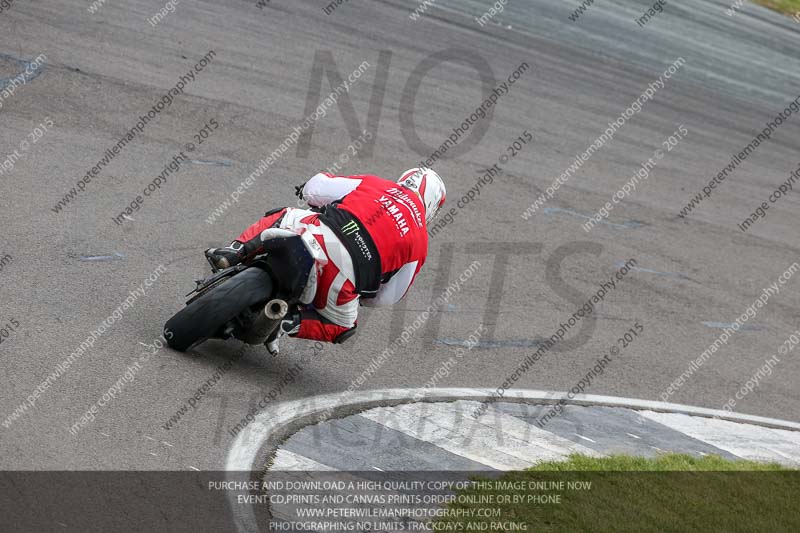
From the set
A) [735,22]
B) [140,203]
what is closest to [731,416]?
[140,203]

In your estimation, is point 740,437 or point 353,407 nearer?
point 353,407

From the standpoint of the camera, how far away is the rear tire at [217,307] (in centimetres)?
680

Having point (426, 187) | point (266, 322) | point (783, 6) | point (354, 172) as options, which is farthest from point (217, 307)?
point (783, 6)

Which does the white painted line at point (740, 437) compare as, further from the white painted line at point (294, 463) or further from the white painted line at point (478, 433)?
the white painted line at point (294, 463)

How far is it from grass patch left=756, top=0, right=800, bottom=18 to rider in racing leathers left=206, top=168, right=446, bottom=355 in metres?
25.8

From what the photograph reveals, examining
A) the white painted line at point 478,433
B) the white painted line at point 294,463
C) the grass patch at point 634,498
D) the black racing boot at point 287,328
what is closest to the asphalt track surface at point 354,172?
the black racing boot at point 287,328

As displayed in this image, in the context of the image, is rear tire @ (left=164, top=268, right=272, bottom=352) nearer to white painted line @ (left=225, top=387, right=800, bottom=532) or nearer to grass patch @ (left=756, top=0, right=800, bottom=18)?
white painted line @ (left=225, top=387, right=800, bottom=532)

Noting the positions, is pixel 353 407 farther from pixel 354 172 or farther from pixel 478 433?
pixel 354 172

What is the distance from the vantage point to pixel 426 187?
768cm

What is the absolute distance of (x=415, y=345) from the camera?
8422 millimetres

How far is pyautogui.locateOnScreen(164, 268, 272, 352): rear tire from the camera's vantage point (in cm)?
680

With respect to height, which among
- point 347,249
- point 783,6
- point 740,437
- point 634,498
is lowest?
point 783,6

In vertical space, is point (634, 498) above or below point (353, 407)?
above

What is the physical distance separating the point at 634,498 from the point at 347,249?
2.41 metres
